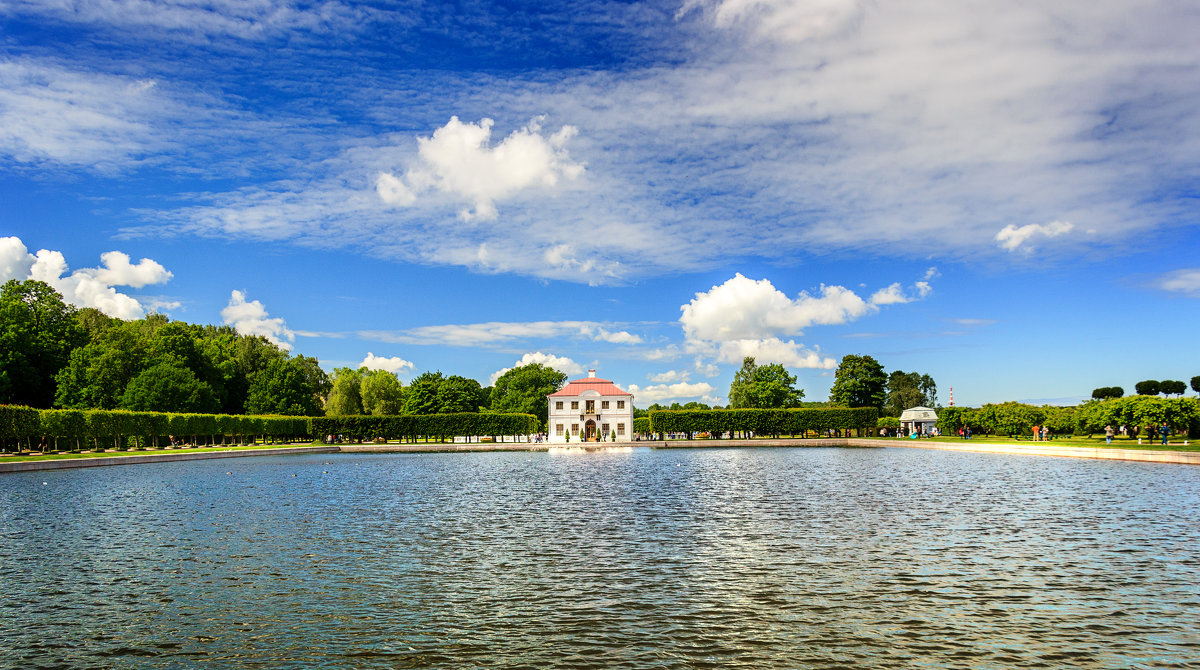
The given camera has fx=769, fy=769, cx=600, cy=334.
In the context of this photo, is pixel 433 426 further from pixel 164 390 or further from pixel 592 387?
pixel 164 390

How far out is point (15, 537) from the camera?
66.9 feet

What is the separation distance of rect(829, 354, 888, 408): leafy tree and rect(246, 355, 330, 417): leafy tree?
73.2 metres

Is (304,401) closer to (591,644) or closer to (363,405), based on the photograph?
(363,405)

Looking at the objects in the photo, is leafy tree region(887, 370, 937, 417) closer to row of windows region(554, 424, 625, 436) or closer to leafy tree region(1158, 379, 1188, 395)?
leafy tree region(1158, 379, 1188, 395)

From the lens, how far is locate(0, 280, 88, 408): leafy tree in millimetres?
71062

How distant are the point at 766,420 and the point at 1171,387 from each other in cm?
6798

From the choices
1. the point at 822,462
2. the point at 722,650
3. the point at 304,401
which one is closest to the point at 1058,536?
the point at 722,650

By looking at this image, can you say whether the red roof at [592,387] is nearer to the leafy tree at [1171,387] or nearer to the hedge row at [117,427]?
the hedge row at [117,427]

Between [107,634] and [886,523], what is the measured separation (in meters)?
18.4

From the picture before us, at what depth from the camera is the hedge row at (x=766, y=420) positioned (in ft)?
295

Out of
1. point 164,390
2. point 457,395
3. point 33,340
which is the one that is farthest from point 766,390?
point 33,340

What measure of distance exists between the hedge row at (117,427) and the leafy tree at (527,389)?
143ft

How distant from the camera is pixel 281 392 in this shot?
332 ft

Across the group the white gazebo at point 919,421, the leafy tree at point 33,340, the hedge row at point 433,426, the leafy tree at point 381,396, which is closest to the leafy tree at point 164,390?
the leafy tree at point 33,340
